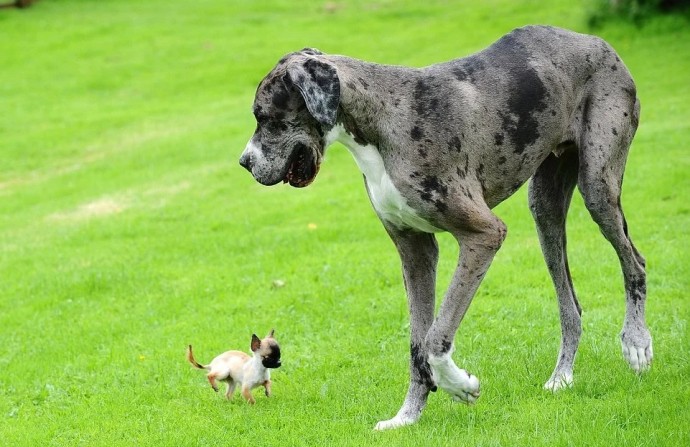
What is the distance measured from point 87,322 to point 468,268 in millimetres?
5436

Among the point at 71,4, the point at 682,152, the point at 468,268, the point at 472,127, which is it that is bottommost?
the point at 71,4

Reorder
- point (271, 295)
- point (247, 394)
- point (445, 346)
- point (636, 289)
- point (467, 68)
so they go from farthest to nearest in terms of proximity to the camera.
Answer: point (271, 295) < point (247, 394) < point (636, 289) < point (467, 68) < point (445, 346)

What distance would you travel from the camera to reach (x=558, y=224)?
7219 millimetres

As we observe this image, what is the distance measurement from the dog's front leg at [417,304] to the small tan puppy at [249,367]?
1.15 metres

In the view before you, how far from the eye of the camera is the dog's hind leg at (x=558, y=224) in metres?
7.17

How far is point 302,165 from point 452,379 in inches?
60.8

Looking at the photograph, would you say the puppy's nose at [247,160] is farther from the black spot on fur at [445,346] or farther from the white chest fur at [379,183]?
the black spot on fur at [445,346]

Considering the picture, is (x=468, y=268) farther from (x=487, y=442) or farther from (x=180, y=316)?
(x=180, y=316)

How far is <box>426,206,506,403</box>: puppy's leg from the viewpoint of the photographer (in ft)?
19.3

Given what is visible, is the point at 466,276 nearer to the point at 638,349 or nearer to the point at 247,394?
the point at 638,349

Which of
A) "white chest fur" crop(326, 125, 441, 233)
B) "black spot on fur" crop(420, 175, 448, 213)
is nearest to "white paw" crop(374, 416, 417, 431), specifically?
"white chest fur" crop(326, 125, 441, 233)

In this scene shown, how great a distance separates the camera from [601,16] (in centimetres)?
2589

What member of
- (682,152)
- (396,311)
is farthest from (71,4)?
(396,311)

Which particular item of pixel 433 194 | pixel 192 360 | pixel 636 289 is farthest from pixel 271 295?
pixel 433 194
